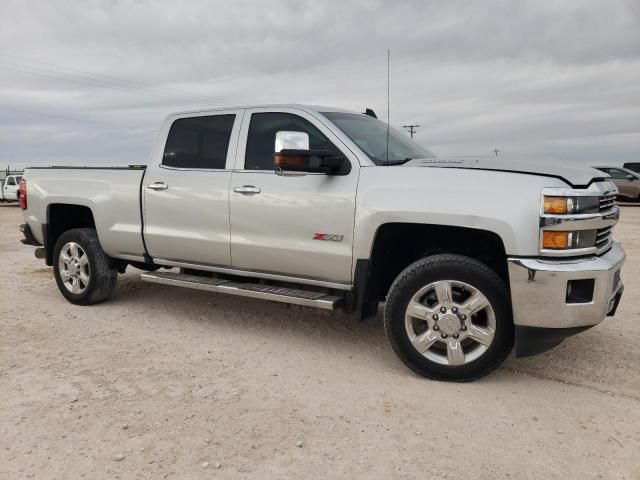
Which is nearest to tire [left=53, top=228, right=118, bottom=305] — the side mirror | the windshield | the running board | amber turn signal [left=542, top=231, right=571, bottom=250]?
the running board

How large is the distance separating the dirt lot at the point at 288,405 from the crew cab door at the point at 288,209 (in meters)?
0.71

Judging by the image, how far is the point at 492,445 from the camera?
3086mm

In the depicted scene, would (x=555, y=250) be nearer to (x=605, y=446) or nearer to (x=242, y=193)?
(x=605, y=446)

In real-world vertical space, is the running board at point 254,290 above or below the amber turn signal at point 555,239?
below

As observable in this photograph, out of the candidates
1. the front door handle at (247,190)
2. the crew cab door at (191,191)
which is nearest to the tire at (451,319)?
the front door handle at (247,190)

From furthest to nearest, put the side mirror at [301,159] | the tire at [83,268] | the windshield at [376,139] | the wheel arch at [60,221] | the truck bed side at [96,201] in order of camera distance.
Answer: the wheel arch at [60,221] → the tire at [83,268] → the truck bed side at [96,201] → the windshield at [376,139] → the side mirror at [301,159]

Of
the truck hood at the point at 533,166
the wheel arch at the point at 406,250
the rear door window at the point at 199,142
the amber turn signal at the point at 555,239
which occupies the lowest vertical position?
the wheel arch at the point at 406,250

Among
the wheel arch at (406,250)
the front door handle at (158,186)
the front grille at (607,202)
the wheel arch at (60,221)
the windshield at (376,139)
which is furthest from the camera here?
the wheel arch at (60,221)

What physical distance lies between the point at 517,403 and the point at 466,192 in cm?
136

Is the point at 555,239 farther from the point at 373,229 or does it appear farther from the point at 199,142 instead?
the point at 199,142

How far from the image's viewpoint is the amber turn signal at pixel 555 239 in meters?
3.55

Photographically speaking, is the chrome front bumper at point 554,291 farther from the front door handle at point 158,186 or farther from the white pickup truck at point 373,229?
the front door handle at point 158,186

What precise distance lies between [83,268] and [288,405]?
3342 mm

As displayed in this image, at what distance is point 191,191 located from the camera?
506 centimetres
